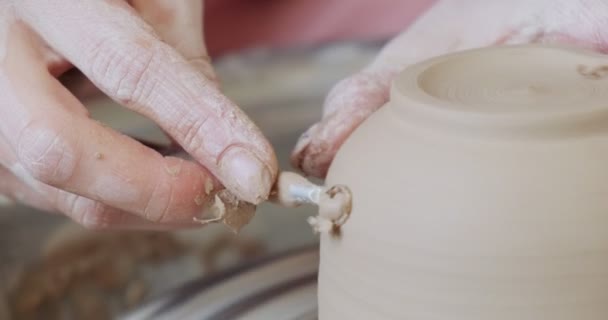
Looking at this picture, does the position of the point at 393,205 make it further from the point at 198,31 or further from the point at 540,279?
the point at 198,31

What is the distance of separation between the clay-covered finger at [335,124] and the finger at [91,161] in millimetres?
127

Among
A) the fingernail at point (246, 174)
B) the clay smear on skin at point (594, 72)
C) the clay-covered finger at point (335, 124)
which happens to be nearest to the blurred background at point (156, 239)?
the clay-covered finger at point (335, 124)

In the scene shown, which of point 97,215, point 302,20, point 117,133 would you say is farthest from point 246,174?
point 302,20

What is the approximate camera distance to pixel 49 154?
2.62 feet

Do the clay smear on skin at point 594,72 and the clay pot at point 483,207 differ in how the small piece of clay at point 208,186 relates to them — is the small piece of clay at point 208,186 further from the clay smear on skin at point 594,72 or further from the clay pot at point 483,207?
the clay smear on skin at point 594,72

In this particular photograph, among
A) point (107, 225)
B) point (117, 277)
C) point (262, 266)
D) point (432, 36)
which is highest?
point (432, 36)

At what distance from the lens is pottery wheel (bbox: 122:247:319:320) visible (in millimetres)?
1072

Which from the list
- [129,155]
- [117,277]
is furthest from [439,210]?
[117,277]

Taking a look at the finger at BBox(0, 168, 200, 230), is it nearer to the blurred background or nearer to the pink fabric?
the blurred background

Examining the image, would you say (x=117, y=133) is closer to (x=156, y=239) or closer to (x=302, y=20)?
(x=156, y=239)

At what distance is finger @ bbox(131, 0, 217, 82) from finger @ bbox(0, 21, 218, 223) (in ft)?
0.54

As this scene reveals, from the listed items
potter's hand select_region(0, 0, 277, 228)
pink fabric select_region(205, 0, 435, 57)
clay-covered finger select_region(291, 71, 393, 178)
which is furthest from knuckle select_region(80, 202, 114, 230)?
pink fabric select_region(205, 0, 435, 57)

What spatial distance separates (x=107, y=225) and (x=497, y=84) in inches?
18.9

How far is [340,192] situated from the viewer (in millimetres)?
763
